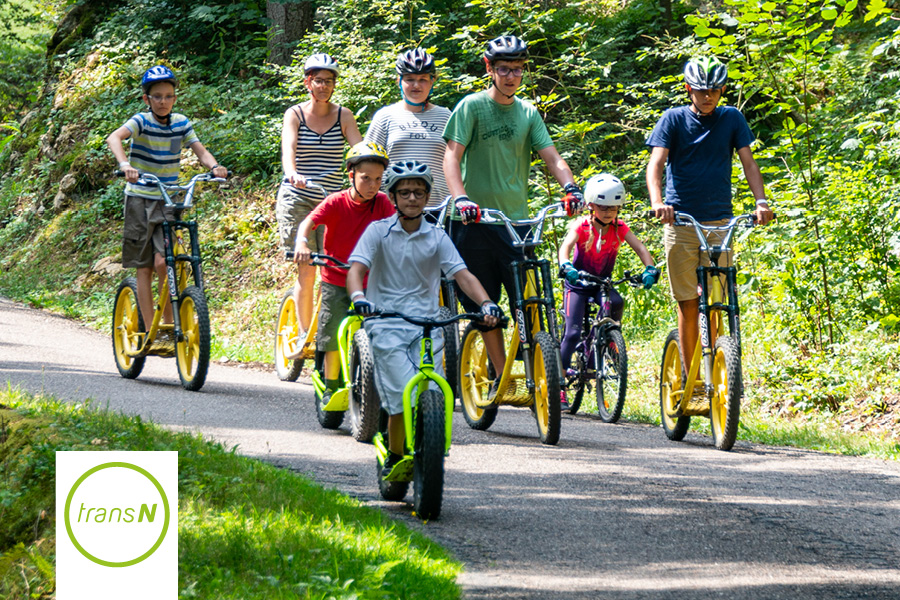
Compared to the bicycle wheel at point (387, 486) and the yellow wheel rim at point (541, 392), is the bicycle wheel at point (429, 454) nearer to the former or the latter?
the bicycle wheel at point (387, 486)

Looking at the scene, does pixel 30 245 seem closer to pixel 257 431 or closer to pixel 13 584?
pixel 257 431

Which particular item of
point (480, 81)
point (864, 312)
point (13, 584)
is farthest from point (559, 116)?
point (13, 584)

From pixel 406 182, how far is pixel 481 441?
2.28 meters

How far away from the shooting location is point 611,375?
8695 mm

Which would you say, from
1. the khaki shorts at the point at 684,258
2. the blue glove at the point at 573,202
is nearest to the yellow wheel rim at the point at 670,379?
the khaki shorts at the point at 684,258

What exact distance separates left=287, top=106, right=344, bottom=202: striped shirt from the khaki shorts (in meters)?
3.02

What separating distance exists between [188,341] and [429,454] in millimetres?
4425

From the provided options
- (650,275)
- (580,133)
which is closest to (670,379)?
(650,275)

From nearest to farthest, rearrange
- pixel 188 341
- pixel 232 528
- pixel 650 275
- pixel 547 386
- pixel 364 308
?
pixel 232 528, pixel 364 308, pixel 547 386, pixel 650 275, pixel 188 341

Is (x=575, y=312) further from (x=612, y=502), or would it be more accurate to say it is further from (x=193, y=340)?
(x=612, y=502)

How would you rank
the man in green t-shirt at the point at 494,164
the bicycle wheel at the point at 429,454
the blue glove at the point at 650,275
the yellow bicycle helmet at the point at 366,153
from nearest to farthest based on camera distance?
the bicycle wheel at the point at 429,454, the yellow bicycle helmet at the point at 366,153, the man in green t-shirt at the point at 494,164, the blue glove at the point at 650,275

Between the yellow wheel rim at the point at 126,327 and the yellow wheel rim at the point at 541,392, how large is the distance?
3892mm

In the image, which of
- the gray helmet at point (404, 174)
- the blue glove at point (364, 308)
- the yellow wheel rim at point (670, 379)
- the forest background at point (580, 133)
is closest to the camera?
the blue glove at point (364, 308)

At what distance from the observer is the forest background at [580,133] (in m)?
9.58
